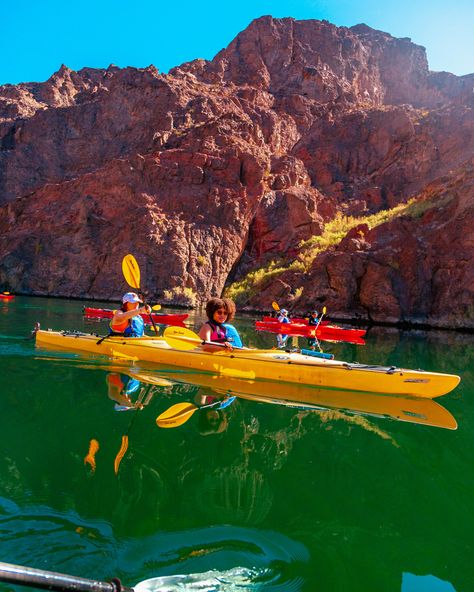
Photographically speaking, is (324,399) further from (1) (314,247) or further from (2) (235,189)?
(2) (235,189)

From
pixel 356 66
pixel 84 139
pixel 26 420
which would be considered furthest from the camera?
pixel 356 66

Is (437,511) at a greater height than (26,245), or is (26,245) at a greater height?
(26,245)

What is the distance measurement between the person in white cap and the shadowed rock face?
71.8 ft

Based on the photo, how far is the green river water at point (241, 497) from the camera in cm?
280

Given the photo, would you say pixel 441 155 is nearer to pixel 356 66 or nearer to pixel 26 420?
pixel 356 66

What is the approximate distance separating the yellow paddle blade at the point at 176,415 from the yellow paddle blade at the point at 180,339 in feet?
7.85

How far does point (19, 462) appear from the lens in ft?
13.4

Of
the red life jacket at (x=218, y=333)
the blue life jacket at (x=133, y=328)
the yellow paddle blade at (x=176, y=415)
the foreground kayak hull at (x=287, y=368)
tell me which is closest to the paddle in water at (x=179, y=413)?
the yellow paddle blade at (x=176, y=415)

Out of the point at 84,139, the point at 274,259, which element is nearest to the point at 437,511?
the point at 274,259

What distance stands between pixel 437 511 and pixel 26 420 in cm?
437

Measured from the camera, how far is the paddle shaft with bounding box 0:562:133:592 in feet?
5.46

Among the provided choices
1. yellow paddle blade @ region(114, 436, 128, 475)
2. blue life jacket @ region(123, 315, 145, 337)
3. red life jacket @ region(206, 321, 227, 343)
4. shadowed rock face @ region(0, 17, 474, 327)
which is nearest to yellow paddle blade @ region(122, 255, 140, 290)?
blue life jacket @ region(123, 315, 145, 337)

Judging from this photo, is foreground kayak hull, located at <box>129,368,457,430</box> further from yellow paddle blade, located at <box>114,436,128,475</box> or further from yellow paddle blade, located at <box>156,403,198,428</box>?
yellow paddle blade, located at <box>114,436,128,475</box>

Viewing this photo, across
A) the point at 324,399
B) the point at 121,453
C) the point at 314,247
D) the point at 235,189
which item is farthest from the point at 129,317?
the point at 235,189
